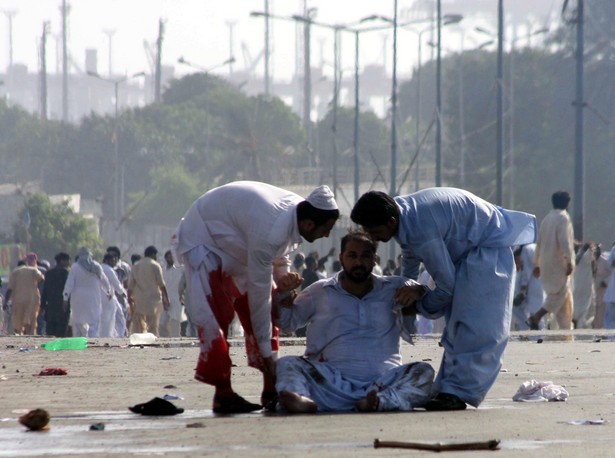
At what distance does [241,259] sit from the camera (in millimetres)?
7066

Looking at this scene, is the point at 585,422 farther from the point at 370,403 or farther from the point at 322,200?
the point at 322,200

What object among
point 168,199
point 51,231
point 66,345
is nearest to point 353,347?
point 66,345

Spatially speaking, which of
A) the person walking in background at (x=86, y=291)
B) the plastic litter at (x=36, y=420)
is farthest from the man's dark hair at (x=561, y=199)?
the plastic litter at (x=36, y=420)

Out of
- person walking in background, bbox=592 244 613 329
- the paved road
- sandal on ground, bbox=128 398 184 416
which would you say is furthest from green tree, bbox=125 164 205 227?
sandal on ground, bbox=128 398 184 416

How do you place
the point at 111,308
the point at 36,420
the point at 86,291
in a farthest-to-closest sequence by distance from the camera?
the point at 111,308
the point at 86,291
the point at 36,420

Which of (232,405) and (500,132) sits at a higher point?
(500,132)

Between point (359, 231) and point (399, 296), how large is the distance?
41 centimetres

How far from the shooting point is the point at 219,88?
9225 centimetres

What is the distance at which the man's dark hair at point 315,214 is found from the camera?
655cm

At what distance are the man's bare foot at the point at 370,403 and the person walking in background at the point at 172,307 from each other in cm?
1342

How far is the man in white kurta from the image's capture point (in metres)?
14.2

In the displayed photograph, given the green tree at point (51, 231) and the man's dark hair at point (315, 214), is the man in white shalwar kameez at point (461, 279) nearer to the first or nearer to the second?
the man's dark hair at point (315, 214)

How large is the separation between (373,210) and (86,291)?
11385 millimetres

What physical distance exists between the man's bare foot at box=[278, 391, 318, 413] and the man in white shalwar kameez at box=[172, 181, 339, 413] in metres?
0.30
